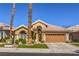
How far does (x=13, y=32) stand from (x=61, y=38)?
547 cm

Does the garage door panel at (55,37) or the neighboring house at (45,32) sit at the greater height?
→ the neighboring house at (45,32)

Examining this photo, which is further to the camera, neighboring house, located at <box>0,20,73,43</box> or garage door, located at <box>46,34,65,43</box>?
neighboring house, located at <box>0,20,73,43</box>

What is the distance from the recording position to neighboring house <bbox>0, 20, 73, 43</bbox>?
91.4ft

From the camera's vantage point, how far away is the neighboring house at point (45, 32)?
91.4ft

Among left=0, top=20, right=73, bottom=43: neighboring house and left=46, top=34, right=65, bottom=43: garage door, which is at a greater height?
left=0, top=20, right=73, bottom=43: neighboring house

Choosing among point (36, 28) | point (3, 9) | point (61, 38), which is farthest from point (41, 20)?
point (3, 9)

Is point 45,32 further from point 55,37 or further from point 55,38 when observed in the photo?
point 55,38

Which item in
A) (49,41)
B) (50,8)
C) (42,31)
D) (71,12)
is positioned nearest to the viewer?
(50,8)

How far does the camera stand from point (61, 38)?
2814cm

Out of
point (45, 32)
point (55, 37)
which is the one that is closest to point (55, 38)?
point (55, 37)

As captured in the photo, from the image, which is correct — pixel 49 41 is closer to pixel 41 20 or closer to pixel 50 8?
pixel 41 20

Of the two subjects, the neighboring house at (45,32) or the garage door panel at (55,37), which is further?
the neighboring house at (45,32)

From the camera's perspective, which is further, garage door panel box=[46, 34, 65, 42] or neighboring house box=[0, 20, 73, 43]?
neighboring house box=[0, 20, 73, 43]

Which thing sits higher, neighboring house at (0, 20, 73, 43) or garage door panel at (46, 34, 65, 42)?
neighboring house at (0, 20, 73, 43)
